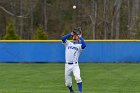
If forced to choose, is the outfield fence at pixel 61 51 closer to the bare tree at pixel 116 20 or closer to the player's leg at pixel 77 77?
the player's leg at pixel 77 77

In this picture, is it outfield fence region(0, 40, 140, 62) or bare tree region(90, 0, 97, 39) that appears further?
bare tree region(90, 0, 97, 39)

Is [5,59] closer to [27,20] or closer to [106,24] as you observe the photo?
[106,24]

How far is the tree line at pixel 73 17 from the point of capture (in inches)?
2046

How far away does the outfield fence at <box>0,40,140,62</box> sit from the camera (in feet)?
98.1

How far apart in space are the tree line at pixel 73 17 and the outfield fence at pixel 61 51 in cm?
1889

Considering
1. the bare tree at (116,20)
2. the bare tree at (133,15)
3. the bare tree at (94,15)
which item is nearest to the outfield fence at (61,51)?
the bare tree at (116,20)

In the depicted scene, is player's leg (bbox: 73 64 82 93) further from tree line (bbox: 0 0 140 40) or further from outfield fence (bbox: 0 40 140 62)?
tree line (bbox: 0 0 140 40)

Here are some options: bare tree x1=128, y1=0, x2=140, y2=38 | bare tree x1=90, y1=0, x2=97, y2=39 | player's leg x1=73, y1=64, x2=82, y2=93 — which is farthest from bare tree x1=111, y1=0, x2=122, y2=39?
player's leg x1=73, y1=64, x2=82, y2=93

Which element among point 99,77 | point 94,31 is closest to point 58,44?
point 99,77

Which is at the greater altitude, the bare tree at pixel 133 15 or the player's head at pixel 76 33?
the bare tree at pixel 133 15

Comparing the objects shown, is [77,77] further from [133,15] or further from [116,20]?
[133,15]

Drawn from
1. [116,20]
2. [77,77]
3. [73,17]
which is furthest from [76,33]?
[73,17]

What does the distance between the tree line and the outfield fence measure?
1889 centimetres

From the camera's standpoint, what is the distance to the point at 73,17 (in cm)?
6106
